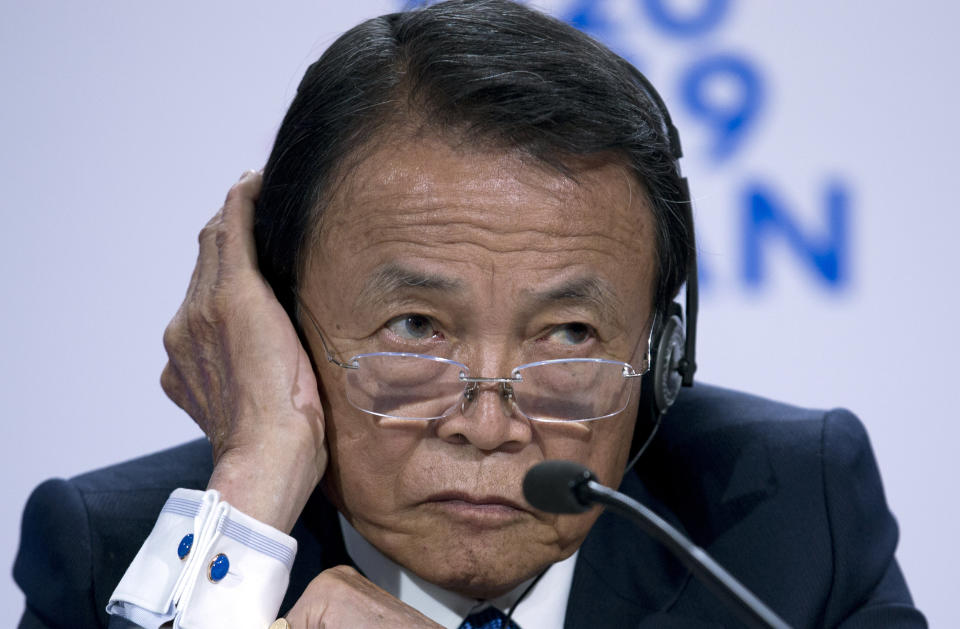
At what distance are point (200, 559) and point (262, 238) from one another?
2.00 feet

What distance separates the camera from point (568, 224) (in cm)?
163

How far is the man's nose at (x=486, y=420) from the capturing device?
158cm

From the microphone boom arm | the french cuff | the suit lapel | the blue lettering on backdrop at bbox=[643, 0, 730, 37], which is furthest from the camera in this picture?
the blue lettering on backdrop at bbox=[643, 0, 730, 37]

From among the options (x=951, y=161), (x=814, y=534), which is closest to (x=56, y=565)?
(x=814, y=534)

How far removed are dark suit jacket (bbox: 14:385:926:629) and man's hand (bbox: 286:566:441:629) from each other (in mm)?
311

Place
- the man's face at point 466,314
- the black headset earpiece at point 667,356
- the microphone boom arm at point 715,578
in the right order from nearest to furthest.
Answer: the microphone boom arm at point 715,578 < the man's face at point 466,314 < the black headset earpiece at point 667,356

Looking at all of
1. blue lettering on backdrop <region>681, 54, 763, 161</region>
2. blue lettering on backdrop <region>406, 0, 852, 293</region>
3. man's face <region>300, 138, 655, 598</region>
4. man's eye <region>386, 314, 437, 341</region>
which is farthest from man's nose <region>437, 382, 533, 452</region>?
blue lettering on backdrop <region>681, 54, 763, 161</region>

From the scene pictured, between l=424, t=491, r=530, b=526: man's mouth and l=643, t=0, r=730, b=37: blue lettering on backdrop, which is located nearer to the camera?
l=424, t=491, r=530, b=526: man's mouth

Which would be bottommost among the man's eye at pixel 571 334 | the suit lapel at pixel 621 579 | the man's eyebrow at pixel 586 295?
the suit lapel at pixel 621 579

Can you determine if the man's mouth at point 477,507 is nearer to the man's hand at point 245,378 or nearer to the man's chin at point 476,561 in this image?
the man's chin at point 476,561

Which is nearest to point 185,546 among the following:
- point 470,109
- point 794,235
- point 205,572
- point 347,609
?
point 205,572

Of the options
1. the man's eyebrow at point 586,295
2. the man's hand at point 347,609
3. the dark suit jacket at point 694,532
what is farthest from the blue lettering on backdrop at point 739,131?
the man's hand at point 347,609

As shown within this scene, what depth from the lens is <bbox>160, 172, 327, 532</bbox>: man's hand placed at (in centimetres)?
163

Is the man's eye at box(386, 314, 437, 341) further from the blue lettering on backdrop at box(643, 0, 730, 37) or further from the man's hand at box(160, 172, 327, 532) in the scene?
the blue lettering on backdrop at box(643, 0, 730, 37)
